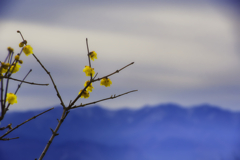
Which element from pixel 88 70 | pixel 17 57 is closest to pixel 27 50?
pixel 17 57

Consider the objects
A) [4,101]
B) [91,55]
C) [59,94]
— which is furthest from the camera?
[91,55]

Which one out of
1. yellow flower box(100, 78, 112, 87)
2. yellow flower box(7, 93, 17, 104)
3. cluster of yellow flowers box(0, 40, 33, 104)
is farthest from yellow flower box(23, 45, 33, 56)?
yellow flower box(100, 78, 112, 87)

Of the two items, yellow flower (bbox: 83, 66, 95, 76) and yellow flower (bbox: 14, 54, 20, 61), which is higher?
yellow flower (bbox: 14, 54, 20, 61)

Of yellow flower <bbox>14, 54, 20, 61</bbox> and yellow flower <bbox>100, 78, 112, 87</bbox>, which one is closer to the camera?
yellow flower <bbox>14, 54, 20, 61</bbox>

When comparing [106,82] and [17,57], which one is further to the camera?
[106,82]

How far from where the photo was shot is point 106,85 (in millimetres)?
710

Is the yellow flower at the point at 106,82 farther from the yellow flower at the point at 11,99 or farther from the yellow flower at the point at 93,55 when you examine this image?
the yellow flower at the point at 11,99

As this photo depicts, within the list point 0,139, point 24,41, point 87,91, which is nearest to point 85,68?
point 87,91

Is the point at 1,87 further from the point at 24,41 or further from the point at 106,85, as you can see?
the point at 106,85

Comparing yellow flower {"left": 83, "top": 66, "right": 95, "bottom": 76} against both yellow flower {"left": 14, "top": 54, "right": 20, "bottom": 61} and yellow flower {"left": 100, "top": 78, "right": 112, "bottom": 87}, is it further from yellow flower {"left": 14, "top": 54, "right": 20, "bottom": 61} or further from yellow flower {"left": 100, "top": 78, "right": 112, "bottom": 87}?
yellow flower {"left": 14, "top": 54, "right": 20, "bottom": 61}

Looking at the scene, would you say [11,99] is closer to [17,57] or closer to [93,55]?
[17,57]

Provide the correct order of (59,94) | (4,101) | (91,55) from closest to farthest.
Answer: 1. (4,101)
2. (59,94)
3. (91,55)

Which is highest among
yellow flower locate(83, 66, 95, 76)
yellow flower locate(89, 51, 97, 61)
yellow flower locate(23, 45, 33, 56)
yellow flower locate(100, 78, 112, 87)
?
yellow flower locate(23, 45, 33, 56)

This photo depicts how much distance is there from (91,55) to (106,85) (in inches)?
4.8
